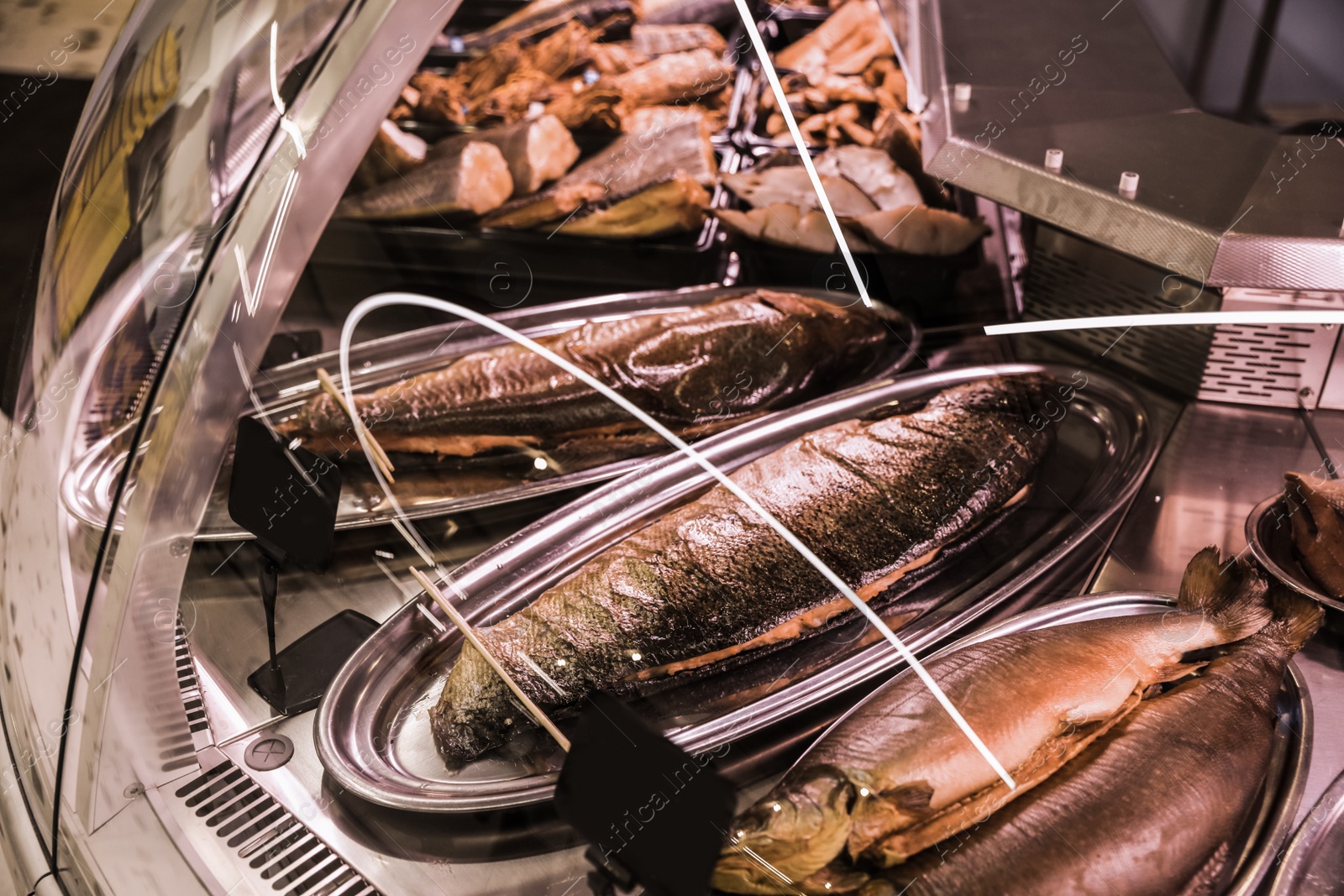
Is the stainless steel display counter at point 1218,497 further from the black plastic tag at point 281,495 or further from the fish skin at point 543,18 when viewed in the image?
the fish skin at point 543,18

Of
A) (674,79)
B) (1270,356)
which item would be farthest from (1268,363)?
(674,79)

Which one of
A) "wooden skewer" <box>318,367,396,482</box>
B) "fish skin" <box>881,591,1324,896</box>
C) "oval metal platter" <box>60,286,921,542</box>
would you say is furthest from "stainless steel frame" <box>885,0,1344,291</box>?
"wooden skewer" <box>318,367,396,482</box>

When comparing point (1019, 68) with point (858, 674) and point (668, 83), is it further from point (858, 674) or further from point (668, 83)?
point (668, 83)

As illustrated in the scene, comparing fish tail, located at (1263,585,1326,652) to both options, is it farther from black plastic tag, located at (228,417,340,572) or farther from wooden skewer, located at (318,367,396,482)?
wooden skewer, located at (318,367,396,482)

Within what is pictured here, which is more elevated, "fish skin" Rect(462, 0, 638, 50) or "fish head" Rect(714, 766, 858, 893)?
"fish skin" Rect(462, 0, 638, 50)

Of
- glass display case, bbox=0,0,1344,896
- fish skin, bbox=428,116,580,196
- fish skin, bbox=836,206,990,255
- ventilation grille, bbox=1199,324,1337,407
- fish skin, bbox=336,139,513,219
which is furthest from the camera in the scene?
fish skin, bbox=428,116,580,196

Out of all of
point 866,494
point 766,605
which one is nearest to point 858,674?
point 766,605

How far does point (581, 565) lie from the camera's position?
161 cm

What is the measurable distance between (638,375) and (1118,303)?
1.04m

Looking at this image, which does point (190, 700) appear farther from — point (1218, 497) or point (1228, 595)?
point (1218, 497)

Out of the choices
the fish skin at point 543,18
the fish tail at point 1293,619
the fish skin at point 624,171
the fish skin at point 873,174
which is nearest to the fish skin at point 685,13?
→ the fish skin at point 543,18

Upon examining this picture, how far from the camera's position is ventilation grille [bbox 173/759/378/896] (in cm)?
125

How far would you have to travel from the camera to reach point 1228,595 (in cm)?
135

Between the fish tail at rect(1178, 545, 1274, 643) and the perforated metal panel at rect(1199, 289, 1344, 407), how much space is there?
50cm
